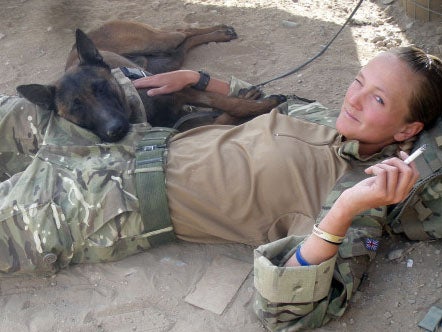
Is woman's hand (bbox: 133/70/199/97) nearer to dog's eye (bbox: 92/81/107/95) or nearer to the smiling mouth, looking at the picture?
dog's eye (bbox: 92/81/107/95)

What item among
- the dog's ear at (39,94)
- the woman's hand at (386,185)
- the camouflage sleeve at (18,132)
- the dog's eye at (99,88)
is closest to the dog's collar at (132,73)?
the dog's eye at (99,88)

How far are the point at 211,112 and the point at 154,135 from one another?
910 mm

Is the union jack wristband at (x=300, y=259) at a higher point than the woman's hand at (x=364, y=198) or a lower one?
lower

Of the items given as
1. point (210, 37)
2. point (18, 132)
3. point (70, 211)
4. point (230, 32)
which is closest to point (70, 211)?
point (70, 211)

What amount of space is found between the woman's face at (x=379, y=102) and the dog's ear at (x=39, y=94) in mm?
1852

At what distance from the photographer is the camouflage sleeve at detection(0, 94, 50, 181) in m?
3.32

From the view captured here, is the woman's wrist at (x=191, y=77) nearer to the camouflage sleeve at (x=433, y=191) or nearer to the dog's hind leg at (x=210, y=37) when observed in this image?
the dog's hind leg at (x=210, y=37)

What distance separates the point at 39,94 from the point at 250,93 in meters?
1.38

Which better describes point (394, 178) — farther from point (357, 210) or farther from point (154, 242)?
point (154, 242)

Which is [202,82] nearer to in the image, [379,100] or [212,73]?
[212,73]

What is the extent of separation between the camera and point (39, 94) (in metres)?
3.48

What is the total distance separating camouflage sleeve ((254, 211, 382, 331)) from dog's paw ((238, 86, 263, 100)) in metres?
1.66

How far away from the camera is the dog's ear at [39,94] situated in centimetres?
340

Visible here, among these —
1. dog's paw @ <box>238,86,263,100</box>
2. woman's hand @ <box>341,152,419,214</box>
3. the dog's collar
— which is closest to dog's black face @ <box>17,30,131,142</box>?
the dog's collar
